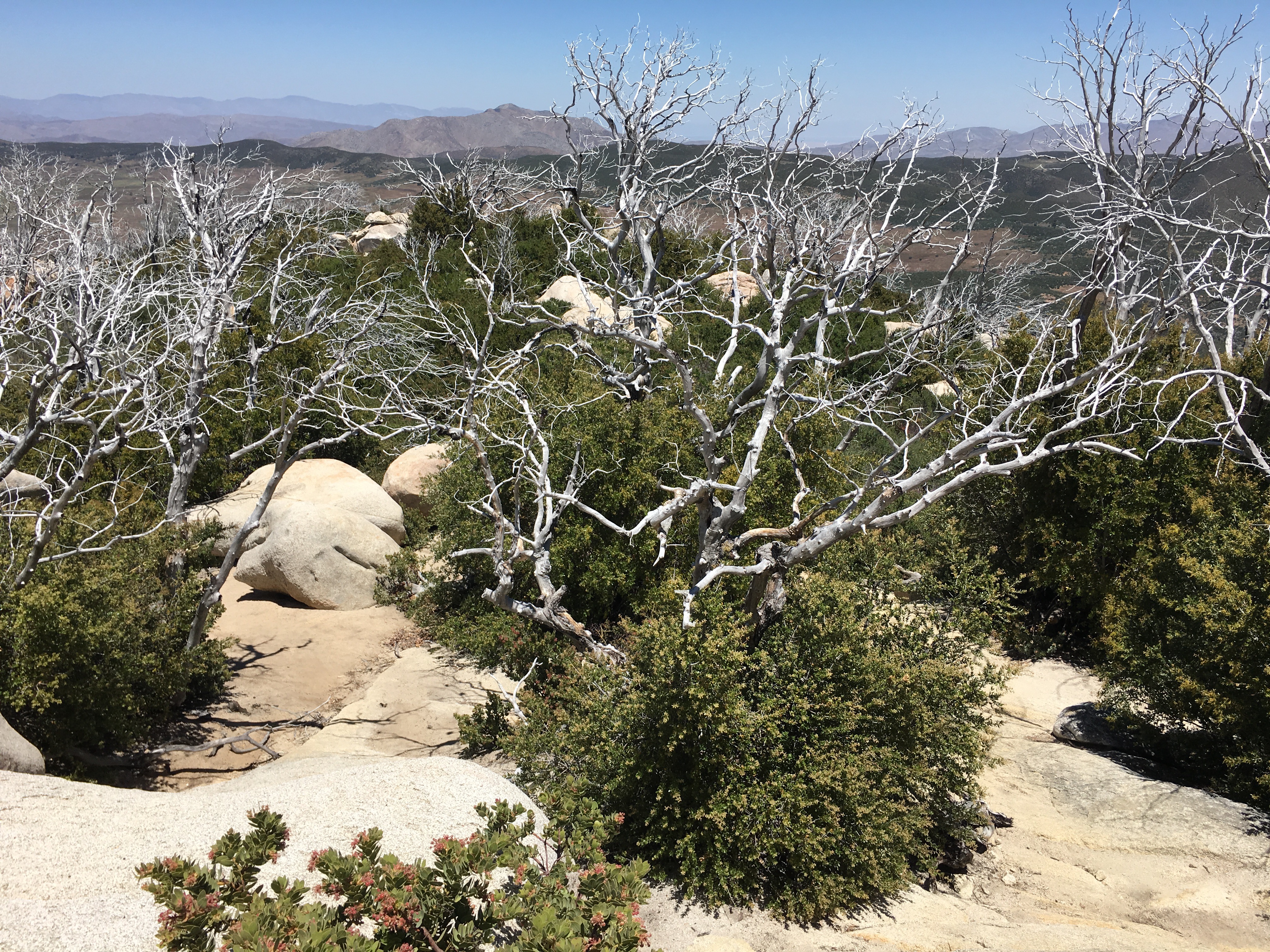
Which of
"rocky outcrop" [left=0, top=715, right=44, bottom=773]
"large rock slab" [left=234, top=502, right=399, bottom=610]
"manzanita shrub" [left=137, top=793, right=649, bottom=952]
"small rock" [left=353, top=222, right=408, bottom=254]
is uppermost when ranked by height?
"small rock" [left=353, top=222, right=408, bottom=254]

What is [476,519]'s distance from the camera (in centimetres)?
1094

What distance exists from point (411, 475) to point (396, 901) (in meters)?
13.0

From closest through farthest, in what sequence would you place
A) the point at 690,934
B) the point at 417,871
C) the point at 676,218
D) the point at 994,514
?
the point at 417,871 → the point at 690,934 → the point at 994,514 → the point at 676,218

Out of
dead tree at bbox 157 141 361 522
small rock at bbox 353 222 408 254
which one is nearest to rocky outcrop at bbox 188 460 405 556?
dead tree at bbox 157 141 361 522

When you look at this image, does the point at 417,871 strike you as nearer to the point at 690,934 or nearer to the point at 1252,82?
the point at 690,934

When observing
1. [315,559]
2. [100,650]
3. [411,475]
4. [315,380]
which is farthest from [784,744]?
[411,475]

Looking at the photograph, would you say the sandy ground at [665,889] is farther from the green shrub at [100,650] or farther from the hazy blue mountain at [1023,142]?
the hazy blue mountain at [1023,142]

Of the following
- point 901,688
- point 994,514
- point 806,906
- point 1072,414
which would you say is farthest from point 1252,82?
point 806,906

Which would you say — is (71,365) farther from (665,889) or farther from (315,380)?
(665,889)

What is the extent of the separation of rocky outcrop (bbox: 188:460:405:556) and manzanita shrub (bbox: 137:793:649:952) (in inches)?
402

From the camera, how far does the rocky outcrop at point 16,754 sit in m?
5.80

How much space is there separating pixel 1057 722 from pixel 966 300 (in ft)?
51.1

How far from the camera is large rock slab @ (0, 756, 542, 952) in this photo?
11.6 ft

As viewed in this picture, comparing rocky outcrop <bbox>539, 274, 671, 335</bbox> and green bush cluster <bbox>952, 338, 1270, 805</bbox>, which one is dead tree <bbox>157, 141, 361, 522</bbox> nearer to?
rocky outcrop <bbox>539, 274, 671, 335</bbox>
